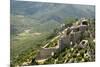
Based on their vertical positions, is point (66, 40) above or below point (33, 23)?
below

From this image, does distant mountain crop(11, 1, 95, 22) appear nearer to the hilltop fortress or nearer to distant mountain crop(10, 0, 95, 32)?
distant mountain crop(10, 0, 95, 32)

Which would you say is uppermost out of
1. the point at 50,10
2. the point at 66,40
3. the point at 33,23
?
the point at 50,10

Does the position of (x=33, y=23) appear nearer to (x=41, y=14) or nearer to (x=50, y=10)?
(x=41, y=14)

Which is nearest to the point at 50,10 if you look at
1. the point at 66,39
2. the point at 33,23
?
the point at 33,23

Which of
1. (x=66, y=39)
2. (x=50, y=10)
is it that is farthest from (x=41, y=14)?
(x=66, y=39)

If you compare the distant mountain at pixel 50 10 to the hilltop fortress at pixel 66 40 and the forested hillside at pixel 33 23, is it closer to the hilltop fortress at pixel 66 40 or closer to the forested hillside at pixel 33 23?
the forested hillside at pixel 33 23

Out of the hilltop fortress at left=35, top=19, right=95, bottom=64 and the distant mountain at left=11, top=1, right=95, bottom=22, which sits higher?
the distant mountain at left=11, top=1, right=95, bottom=22

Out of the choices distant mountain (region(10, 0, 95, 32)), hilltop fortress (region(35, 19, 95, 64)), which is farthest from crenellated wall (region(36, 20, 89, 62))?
distant mountain (region(10, 0, 95, 32))

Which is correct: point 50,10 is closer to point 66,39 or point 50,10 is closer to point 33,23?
point 33,23

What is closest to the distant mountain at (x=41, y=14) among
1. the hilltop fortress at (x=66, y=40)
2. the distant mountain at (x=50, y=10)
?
the distant mountain at (x=50, y=10)
